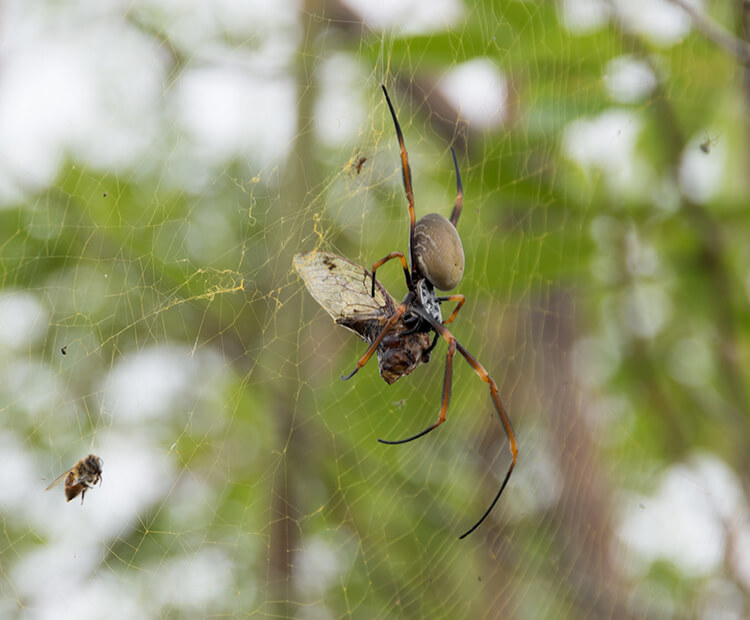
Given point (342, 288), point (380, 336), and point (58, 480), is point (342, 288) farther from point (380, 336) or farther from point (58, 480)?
point (58, 480)

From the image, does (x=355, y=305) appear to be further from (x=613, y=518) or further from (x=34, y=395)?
(x=613, y=518)

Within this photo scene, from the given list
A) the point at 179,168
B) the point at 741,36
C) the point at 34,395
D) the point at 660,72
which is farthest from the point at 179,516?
the point at 741,36

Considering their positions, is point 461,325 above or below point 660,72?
below

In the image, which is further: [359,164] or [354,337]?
[354,337]

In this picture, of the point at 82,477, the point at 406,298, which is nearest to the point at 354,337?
the point at 406,298

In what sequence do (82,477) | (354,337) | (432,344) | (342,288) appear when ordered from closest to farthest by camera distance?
(82,477), (342,288), (432,344), (354,337)

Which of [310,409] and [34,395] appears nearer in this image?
[34,395]

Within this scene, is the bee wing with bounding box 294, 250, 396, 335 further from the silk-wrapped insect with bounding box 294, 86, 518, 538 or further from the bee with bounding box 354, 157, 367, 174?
the bee with bounding box 354, 157, 367, 174
